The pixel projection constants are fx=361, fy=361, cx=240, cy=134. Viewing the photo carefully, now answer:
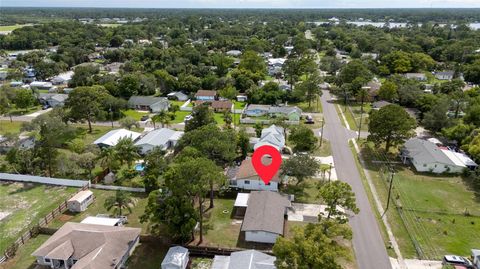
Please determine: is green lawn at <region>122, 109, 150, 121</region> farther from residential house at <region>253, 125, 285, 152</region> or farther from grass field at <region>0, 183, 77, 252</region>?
grass field at <region>0, 183, 77, 252</region>

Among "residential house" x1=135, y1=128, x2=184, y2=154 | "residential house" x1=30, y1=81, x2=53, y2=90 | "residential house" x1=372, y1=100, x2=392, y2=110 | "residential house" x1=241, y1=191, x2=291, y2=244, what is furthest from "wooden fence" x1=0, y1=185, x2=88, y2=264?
"residential house" x1=30, y1=81, x2=53, y2=90

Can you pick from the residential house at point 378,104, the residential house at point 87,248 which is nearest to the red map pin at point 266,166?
the residential house at point 87,248

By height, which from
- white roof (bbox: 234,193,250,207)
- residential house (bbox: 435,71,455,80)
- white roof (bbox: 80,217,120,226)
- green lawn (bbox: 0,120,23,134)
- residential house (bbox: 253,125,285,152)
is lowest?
white roof (bbox: 80,217,120,226)

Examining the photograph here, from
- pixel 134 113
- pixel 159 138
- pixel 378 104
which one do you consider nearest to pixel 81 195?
pixel 159 138

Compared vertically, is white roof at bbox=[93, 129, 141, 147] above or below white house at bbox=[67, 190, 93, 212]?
above

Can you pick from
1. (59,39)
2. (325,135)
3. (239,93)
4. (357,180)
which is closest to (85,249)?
(357,180)

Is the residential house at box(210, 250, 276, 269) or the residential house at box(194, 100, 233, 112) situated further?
the residential house at box(194, 100, 233, 112)
